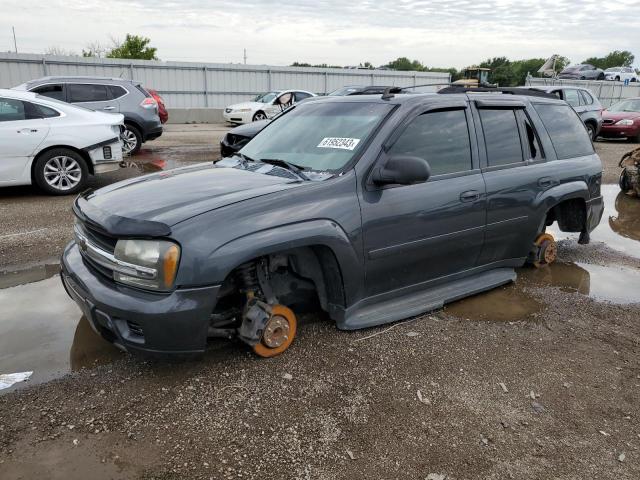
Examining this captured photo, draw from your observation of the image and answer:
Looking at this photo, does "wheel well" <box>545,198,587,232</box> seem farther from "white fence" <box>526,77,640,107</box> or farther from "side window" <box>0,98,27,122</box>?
"white fence" <box>526,77,640,107</box>

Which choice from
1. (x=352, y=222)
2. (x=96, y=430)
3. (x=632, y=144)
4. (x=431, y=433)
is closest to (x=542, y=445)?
(x=431, y=433)

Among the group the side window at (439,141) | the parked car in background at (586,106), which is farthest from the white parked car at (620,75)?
the side window at (439,141)

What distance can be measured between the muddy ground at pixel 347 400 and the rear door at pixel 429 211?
44 cm

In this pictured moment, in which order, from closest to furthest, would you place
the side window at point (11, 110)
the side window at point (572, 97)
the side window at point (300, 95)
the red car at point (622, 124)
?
the side window at point (11, 110), the side window at point (572, 97), the red car at point (622, 124), the side window at point (300, 95)

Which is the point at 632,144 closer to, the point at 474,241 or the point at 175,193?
the point at 474,241

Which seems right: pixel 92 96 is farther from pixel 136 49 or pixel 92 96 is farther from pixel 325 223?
pixel 136 49

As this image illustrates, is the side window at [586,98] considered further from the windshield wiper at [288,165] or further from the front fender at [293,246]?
the front fender at [293,246]

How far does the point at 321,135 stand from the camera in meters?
3.96

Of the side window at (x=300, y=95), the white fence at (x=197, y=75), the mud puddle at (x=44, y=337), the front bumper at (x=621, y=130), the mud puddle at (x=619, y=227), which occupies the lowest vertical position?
the mud puddle at (x=619, y=227)

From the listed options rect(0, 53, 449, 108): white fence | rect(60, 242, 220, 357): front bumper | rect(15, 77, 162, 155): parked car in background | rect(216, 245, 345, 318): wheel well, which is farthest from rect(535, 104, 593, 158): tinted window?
rect(0, 53, 449, 108): white fence

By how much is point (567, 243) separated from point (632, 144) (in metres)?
14.8

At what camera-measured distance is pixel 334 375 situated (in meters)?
3.31

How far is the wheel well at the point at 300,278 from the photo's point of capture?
3352 millimetres

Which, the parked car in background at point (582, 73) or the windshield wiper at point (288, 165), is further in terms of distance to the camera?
the parked car in background at point (582, 73)
